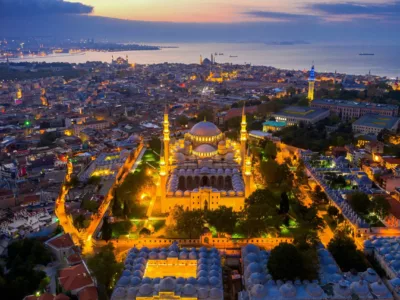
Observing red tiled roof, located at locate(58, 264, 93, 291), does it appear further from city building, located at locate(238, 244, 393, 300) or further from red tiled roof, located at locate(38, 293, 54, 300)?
city building, located at locate(238, 244, 393, 300)

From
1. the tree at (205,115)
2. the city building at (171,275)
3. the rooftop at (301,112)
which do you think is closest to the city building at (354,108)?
the rooftop at (301,112)

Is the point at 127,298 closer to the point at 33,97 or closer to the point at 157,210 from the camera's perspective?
the point at 157,210

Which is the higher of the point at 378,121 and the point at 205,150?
the point at 378,121

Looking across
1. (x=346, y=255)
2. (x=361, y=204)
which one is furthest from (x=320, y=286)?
(x=361, y=204)

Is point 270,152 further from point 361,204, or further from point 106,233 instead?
point 106,233

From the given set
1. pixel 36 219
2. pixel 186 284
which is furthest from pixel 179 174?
pixel 186 284

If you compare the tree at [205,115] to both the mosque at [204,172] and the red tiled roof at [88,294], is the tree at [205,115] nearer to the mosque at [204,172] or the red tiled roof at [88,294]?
the mosque at [204,172]
